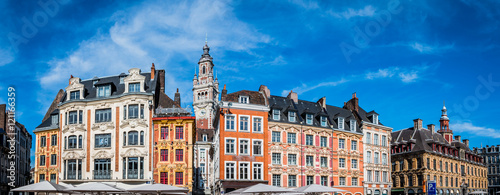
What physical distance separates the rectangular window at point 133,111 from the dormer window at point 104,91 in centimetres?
309

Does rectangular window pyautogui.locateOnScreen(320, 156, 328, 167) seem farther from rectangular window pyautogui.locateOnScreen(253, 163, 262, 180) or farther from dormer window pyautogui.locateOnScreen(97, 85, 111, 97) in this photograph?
dormer window pyautogui.locateOnScreen(97, 85, 111, 97)

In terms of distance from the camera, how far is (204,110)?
382 feet

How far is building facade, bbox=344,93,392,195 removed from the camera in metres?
60.5

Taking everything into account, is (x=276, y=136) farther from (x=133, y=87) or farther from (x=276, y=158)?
(x=133, y=87)

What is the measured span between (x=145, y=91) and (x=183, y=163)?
27.1 feet

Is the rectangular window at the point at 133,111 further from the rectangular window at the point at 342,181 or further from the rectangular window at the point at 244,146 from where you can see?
the rectangular window at the point at 342,181

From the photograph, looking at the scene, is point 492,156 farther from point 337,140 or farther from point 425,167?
point 337,140

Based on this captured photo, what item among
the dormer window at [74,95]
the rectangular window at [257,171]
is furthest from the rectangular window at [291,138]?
the dormer window at [74,95]

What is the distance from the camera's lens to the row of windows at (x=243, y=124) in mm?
49312

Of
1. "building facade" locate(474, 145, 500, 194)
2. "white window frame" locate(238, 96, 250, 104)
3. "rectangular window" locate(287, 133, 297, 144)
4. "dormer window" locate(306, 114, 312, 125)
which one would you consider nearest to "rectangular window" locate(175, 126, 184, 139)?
"white window frame" locate(238, 96, 250, 104)

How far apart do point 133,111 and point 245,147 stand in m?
11.5

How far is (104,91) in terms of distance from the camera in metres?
52.2

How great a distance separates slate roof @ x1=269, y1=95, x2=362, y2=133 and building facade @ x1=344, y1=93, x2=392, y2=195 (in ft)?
4.87

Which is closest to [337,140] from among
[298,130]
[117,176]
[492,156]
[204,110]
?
[298,130]
